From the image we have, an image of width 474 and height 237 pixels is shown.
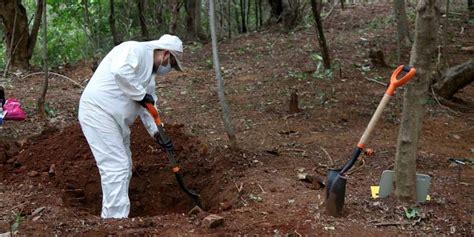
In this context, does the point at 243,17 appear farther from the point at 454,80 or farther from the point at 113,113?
the point at 113,113

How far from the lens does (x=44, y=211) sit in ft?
13.5

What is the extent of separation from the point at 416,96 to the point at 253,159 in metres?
1.85

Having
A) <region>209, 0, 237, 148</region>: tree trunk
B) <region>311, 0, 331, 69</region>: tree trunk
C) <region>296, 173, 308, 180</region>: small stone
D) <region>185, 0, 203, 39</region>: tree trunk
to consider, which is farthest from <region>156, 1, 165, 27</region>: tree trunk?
<region>296, 173, 308, 180</region>: small stone

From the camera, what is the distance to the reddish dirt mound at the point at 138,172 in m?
5.00

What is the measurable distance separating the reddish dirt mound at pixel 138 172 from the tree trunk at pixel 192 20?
708 cm

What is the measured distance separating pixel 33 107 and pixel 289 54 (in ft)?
15.0

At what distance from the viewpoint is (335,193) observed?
3.73 m

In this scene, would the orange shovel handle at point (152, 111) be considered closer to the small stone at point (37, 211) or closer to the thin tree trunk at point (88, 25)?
the small stone at point (37, 211)

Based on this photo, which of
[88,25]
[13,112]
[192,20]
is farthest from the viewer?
[192,20]

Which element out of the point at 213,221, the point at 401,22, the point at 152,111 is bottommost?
the point at 213,221

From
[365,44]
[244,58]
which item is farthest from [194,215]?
[365,44]

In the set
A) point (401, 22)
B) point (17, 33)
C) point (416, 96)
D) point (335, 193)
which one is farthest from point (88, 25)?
point (416, 96)

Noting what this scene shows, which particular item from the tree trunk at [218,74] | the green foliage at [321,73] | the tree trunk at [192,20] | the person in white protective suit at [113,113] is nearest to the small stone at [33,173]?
the person in white protective suit at [113,113]

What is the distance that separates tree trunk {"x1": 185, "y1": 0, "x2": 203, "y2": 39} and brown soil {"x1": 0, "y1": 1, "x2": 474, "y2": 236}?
11.2ft
